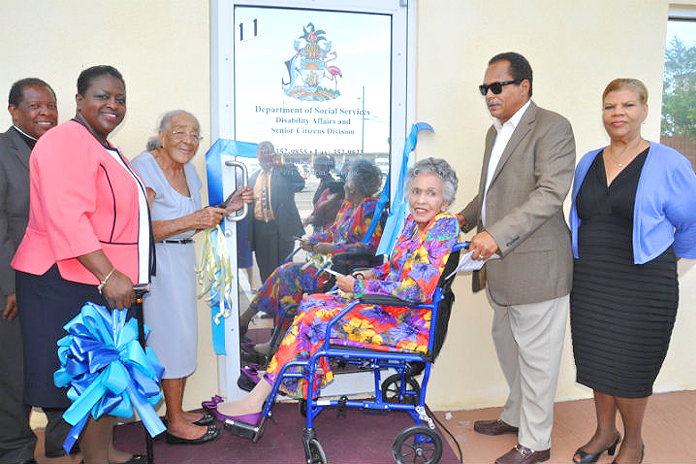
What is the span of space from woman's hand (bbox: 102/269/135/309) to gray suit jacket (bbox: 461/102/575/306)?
5.73 feet

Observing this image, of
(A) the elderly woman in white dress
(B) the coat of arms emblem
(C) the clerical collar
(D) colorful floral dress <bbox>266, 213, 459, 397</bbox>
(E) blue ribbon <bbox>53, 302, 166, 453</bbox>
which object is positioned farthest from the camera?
(B) the coat of arms emblem

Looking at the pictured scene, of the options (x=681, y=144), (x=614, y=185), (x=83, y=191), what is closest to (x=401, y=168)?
(x=614, y=185)

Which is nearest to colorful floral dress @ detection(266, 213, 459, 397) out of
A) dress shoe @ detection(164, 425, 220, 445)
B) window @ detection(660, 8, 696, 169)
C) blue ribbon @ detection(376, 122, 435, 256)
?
blue ribbon @ detection(376, 122, 435, 256)

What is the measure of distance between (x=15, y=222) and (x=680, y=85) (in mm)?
4500

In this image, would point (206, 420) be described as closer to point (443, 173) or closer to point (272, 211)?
point (272, 211)

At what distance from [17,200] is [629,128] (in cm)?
307

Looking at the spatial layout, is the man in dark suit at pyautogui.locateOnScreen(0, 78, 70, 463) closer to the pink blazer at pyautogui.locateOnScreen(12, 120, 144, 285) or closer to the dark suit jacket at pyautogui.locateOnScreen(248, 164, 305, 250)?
the pink blazer at pyautogui.locateOnScreen(12, 120, 144, 285)

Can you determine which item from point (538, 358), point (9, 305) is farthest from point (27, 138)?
point (538, 358)

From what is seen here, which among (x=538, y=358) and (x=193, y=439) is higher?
(x=538, y=358)

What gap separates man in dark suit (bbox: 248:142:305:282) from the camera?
3.29 meters

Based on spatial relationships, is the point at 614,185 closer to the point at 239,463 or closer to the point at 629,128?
the point at 629,128

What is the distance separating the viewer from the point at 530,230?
8.30 feet

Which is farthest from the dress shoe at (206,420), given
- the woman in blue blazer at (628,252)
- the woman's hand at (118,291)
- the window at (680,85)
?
the window at (680,85)

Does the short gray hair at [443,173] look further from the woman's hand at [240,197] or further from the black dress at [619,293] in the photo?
the woman's hand at [240,197]
